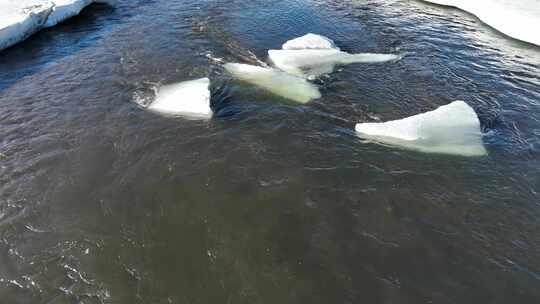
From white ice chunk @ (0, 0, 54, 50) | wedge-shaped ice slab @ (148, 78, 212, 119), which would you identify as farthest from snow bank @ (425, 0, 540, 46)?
white ice chunk @ (0, 0, 54, 50)

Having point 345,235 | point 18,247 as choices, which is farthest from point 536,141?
point 18,247

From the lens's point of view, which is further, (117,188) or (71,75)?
(71,75)

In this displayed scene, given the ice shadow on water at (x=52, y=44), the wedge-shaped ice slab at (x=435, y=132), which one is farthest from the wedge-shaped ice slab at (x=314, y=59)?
the ice shadow on water at (x=52, y=44)

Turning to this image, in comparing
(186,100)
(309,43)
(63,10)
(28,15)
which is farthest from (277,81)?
(63,10)

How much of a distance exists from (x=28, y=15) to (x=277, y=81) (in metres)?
9.73

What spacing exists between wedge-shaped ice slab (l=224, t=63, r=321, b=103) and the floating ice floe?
7620 millimetres

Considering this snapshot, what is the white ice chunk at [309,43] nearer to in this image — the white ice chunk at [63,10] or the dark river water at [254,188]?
the dark river water at [254,188]

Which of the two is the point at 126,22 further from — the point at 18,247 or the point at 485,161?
the point at 485,161

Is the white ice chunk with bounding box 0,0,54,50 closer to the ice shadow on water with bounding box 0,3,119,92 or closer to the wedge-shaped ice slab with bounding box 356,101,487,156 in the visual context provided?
the ice shadow on water with bounding box 0,3,119,92

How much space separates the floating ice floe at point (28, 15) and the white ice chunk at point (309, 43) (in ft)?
29.5

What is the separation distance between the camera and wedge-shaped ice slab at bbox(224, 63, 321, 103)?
11703mm

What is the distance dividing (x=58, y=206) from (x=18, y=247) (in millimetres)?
1031

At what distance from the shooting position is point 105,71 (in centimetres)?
1280

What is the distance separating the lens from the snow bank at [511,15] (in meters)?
15.7
